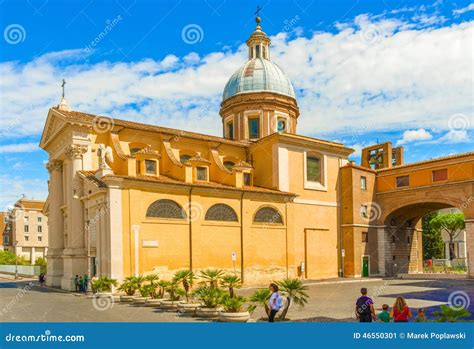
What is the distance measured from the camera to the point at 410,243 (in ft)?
149

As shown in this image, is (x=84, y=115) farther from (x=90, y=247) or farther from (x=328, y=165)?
(x=328, y=165)

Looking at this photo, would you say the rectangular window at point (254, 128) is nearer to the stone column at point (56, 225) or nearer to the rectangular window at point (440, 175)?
the rectangular window at point (440, 175)

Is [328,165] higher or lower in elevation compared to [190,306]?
higher

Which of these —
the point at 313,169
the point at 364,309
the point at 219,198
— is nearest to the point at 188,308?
the point at 364,309

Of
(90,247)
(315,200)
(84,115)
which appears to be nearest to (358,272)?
(315,200)

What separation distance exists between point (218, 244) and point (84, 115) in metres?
12.6

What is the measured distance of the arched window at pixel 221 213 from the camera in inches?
1206

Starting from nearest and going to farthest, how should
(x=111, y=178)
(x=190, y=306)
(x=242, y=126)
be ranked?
(x=190, y=306)
(x=111, y=178)
(x=242, y=126)

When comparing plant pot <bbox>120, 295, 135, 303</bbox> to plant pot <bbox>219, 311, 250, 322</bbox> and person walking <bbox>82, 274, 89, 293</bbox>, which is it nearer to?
person walking <bbox>82, 274, 89, 293</bbox>

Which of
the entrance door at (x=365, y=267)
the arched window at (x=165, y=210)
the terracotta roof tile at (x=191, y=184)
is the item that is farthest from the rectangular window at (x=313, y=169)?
the arched window at (x=165, y=210)

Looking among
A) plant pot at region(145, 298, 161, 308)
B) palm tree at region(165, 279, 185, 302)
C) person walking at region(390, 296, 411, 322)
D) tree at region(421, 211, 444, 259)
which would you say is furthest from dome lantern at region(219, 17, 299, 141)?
person walking at region(390, 296, 411, 322)

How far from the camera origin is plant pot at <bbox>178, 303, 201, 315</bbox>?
710 inches

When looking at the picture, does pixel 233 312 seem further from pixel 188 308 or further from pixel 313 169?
pixel 313 169

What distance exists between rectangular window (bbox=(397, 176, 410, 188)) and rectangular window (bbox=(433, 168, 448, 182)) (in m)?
2.60
